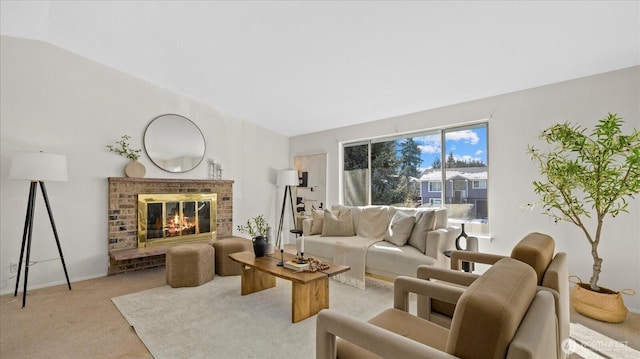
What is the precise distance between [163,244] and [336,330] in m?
3.93

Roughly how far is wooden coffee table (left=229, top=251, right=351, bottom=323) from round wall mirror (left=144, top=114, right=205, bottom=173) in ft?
7.45

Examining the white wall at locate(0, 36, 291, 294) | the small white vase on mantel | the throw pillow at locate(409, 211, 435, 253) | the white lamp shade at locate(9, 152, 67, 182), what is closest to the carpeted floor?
the white wall at locate(0, 36, 291, 294)

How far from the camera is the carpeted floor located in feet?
7.06

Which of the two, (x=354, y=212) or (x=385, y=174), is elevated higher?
(x=385, y=174)

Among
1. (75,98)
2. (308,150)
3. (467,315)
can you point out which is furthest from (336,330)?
(308,150)

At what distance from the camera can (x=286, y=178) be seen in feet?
18.4

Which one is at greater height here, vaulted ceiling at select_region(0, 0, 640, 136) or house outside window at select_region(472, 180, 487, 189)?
vaulted ceiling at select_region(0, 0, 640, 136)

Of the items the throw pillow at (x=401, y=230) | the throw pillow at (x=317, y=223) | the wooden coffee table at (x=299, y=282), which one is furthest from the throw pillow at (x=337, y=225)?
the wooden coffee table at (x=299, y=282)

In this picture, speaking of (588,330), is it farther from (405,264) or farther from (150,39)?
(150,39)

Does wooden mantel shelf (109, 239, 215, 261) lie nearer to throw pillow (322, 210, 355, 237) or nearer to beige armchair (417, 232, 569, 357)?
throw pillow (322, 210, 355, 237)

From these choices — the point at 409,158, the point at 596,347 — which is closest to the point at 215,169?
the point at 409,158

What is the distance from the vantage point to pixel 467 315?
0.95 meters

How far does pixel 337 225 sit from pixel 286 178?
1746 mm

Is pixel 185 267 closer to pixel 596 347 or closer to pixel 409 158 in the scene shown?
pixel 409 158
